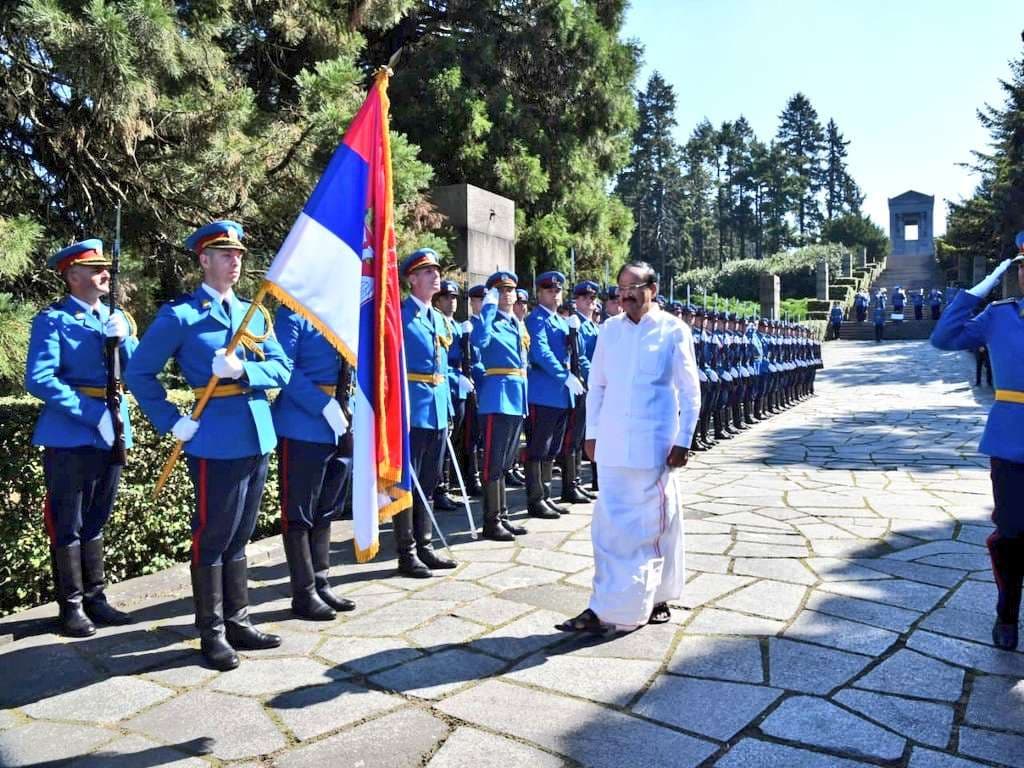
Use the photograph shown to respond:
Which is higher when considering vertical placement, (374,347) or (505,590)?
(374,347)

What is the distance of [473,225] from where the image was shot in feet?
38.6

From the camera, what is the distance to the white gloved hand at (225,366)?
12.4 feet

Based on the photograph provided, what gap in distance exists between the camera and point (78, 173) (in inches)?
258

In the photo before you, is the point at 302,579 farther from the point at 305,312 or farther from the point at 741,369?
the point at 741,369

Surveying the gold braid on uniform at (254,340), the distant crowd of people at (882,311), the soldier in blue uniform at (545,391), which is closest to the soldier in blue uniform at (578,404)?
the soldier in blue uniform at (545,391)

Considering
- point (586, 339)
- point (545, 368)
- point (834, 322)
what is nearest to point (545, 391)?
point (545, 368)

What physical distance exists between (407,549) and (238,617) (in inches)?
56.1

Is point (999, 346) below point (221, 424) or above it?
above

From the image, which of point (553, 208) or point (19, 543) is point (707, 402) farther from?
point (19, 543)

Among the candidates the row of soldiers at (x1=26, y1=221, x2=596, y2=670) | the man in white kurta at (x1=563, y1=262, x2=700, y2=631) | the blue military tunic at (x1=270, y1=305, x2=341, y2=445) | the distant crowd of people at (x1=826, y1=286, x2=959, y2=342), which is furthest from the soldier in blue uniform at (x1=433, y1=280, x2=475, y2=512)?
the distant crowd of people at (x1=826, y1=286, x2=959, y2=342)

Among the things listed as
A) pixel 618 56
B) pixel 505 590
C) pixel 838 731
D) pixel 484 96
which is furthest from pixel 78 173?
pixel 618 56

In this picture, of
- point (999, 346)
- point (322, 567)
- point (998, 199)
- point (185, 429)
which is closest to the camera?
point (185, 429)

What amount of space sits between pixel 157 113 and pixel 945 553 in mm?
6702

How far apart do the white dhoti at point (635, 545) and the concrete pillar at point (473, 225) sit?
7420mm
